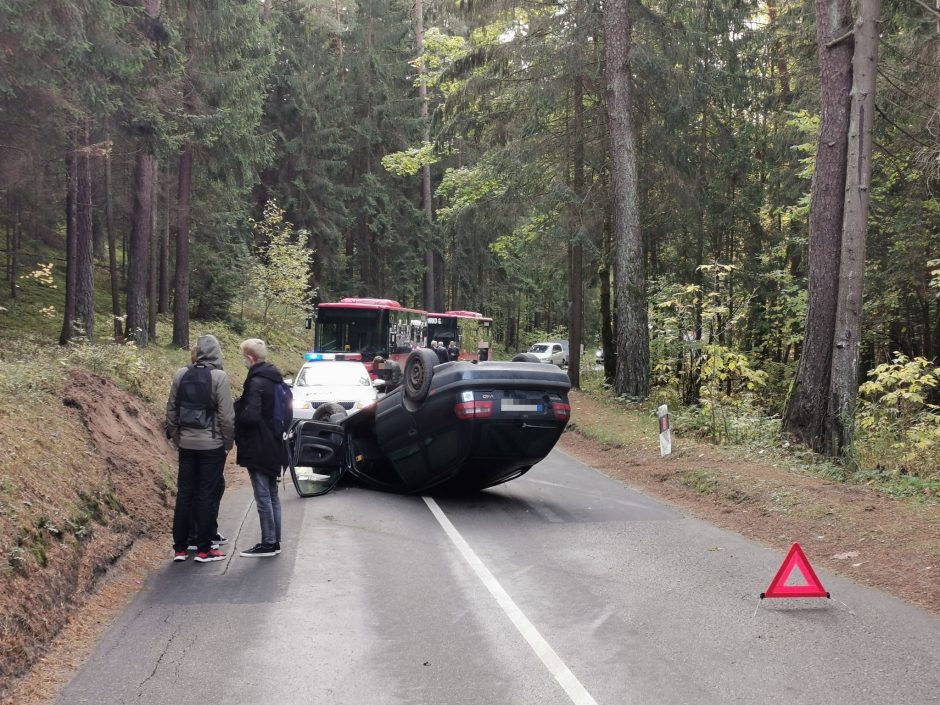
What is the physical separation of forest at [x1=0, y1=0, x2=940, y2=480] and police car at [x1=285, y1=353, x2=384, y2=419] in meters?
4.27

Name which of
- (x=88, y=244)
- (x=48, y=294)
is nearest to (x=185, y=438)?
(x=88, y=244)

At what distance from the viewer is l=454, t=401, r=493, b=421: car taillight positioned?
10031 mm

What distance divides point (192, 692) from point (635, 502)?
7.51 metres

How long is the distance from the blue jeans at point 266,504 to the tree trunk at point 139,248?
54.0 ft

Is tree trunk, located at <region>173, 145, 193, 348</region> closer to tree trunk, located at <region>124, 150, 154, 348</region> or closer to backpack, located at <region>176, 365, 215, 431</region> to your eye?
tree trunk, located at <region>124, 150, 154, 348</region>

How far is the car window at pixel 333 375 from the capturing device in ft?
57.3

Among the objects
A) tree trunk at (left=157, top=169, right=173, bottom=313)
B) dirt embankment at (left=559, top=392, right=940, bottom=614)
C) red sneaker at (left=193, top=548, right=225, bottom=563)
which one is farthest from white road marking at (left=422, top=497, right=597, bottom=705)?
tree trunk at (left=157, top=169, right=173, bottom=313)

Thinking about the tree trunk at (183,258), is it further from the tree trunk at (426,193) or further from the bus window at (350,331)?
the tree trunk at (426,193)

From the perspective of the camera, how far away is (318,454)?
11531mm

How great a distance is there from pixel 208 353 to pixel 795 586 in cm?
551

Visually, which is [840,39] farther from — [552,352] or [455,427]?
[552,352]

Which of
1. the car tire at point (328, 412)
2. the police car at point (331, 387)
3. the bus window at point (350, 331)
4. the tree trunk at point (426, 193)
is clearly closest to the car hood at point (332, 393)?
the police car at point (331, 387)

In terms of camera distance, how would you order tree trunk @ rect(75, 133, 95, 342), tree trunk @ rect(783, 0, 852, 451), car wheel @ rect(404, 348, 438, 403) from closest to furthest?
car wheel @ rect(404, 348, 438, 403) < tree trunk @ rect(783, 0, 852, 451) < tree trunk @ rect(75, 133, 95, 342)

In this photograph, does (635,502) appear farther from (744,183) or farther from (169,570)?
(744,183)
